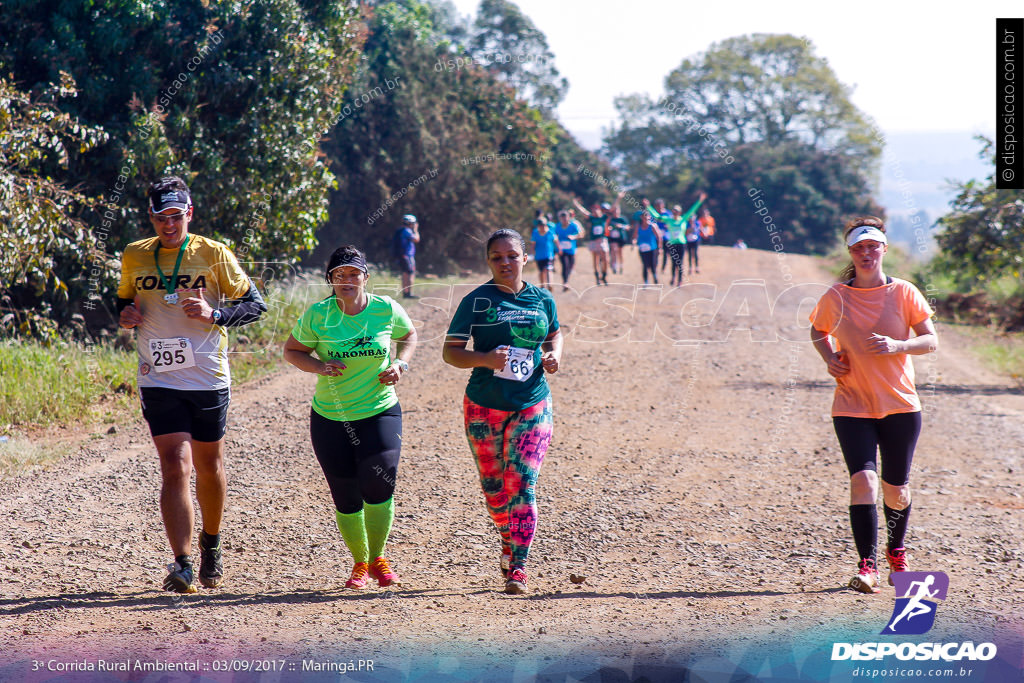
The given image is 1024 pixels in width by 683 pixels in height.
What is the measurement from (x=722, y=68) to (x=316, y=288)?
148 ft

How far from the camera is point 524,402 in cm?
527

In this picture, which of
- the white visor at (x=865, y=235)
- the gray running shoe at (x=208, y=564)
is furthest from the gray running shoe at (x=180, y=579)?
the white visor at (x=865, y=235)

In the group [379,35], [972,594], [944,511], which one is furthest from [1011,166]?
[379,35]

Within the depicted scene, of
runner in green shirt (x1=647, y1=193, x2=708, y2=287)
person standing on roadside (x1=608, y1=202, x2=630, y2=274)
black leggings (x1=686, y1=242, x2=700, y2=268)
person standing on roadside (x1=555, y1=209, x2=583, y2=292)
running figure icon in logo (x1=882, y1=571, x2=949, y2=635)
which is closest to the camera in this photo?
running figure icon in logo (x1=882, y1=571, x2=949, y2=635)

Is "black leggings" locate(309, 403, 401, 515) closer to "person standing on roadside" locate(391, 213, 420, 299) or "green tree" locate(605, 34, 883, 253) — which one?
"person standing on roadside" locate(391, 213, 420, 299)

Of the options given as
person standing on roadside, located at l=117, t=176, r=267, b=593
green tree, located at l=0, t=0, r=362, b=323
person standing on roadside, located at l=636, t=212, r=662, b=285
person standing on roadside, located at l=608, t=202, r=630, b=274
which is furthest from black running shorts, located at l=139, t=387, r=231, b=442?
person standing on roadside, located at l=608, t=202, r=630, b=274

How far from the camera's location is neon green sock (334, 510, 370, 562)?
17.7 ft

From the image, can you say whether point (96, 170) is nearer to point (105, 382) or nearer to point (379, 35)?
point (105, 382)

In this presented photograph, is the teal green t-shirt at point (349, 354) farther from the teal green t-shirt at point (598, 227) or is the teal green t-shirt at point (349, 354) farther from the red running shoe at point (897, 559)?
the teal green t-shirt at point (598, 227)

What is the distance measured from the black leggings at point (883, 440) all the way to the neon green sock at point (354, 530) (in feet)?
8.46

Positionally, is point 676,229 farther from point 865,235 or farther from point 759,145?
→ point 759,145

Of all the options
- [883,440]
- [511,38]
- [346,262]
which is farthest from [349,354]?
[511,38]

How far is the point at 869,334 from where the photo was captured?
539 cm

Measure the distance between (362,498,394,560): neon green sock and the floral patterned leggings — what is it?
1.77 ft
